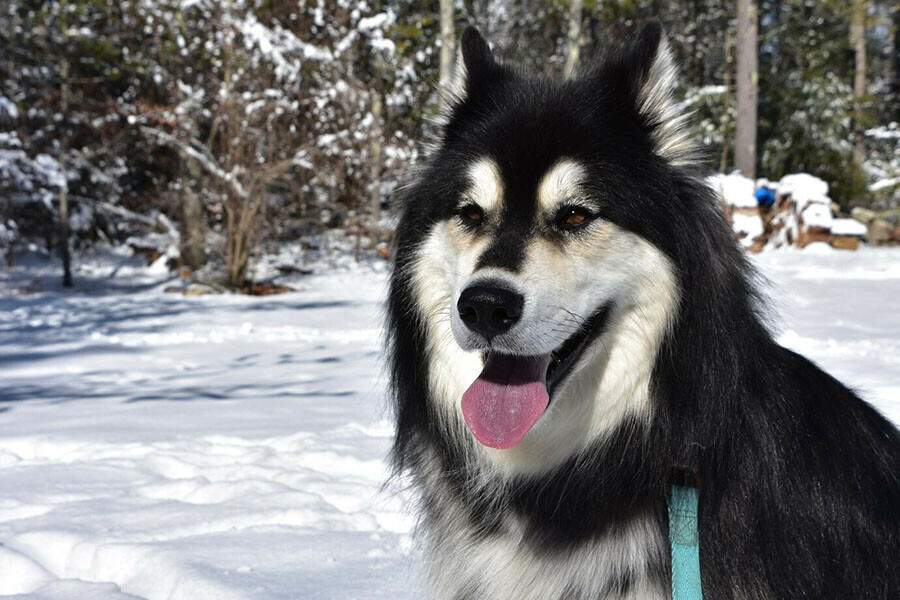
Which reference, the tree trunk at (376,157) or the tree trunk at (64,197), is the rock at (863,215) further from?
the tree trunk at (64,197)

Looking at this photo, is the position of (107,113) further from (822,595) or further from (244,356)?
(822,595)

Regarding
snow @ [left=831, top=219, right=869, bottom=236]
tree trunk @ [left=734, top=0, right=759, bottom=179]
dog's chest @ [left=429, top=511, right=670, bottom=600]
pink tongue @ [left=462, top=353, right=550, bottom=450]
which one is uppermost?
tree trunk @ [left=734, top=0, right=759, bottom=179]

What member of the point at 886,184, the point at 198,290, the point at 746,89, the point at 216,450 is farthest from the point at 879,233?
the point at 216,450

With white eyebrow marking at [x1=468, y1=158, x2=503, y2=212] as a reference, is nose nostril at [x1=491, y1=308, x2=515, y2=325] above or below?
below

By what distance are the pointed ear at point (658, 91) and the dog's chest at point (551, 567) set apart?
41.1 inches

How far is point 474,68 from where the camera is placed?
2467 mm

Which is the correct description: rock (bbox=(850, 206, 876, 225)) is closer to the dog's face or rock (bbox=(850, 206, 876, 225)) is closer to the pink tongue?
the dog's face

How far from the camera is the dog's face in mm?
1974

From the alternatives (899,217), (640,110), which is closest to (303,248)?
(899,217)

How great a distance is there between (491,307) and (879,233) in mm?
17395

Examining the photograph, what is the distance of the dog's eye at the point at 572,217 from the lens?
2.11m

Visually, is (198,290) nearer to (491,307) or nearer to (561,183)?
(561,183)

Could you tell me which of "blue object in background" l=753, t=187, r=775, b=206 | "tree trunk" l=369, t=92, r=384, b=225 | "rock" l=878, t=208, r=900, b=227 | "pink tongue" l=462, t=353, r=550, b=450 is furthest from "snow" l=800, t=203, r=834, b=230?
"pink tongue" l=462, t=353, r=550, b=450

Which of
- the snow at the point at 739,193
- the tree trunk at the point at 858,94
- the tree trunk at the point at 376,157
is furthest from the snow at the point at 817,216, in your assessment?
the tree trunk at the point at 376,157
